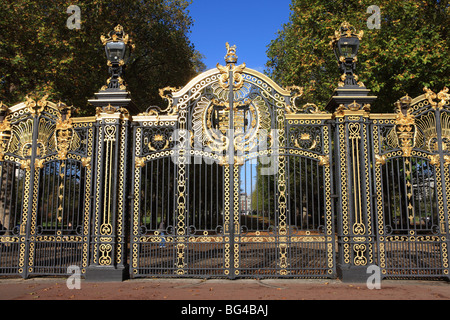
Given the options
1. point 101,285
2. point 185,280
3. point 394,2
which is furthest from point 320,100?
point 101,285

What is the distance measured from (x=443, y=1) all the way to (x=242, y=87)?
10080 millimetres

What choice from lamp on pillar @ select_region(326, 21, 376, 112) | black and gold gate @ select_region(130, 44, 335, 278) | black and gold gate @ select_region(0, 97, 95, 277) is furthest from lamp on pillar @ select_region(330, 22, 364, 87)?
black and gold gate @ select_region(0, 97, 95, 277)

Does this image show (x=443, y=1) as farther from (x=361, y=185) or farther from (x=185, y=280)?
(x=185, y=280)

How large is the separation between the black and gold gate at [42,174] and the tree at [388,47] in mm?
7316

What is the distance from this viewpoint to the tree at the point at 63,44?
1300cm

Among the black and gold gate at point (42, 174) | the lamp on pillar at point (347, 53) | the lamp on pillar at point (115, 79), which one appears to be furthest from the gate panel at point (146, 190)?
the lamp on pillar at point (347, 53)

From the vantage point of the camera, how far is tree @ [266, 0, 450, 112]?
1328 cm

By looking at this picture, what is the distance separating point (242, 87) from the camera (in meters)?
8.48

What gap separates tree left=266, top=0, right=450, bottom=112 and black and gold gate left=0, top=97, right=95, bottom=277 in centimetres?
732

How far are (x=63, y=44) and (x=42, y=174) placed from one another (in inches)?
271

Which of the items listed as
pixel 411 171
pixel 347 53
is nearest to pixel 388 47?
pixel 347 53

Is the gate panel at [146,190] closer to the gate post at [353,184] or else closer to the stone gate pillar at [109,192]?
the stone gate pillar at [109,192]

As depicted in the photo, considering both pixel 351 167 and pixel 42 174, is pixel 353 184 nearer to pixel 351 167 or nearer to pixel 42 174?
pixel 351 167

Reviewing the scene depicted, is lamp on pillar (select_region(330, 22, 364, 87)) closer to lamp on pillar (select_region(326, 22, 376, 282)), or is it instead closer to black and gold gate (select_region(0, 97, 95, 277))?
lamp on pillar (select_region(326, 22, 376, 282))
